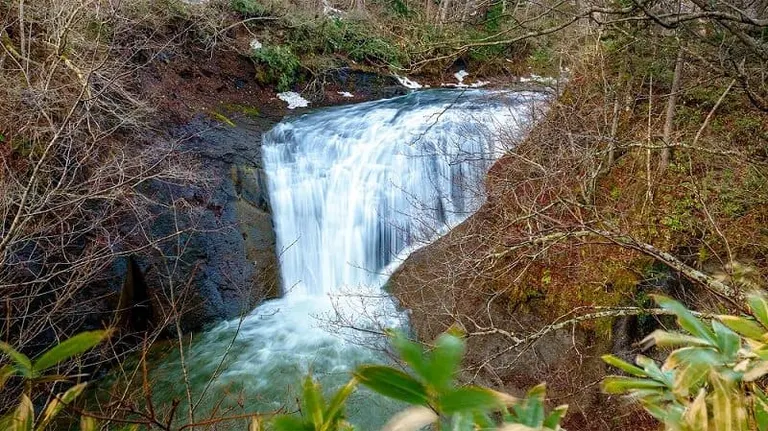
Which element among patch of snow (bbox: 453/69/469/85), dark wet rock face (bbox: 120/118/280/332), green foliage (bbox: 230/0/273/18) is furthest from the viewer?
patch of snow (bbox: 453/69/469/85)

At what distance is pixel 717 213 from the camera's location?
15.6ft

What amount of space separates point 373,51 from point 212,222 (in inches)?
360

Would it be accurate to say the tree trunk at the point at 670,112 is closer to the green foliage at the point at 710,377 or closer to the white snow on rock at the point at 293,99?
the green foliage at the point at 710,377

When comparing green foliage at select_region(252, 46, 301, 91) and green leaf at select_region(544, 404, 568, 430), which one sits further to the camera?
green foliage at select_region(252, 46, 301, 91)

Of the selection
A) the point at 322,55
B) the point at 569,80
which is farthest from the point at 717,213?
the point at 322,55

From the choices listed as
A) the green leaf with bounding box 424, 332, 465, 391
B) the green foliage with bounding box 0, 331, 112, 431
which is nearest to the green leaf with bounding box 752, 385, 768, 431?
the green leaf with bounding box 424, 332, 465, 391

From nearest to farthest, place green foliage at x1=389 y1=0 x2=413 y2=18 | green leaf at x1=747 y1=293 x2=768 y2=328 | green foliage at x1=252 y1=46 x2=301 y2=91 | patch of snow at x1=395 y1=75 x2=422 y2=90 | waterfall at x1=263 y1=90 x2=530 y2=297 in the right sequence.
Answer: green leaf at x1=747 y1=293 x2=768 y2=328 < waterfall at x1=263 y1=90 x2=530 y2=297 < green foliage at x1=252 y1=46 x2=301 y2=91 < patch of snow at x1=395 y1=75 x2=422 y2=90 < green foliage at x1=389 y1=0 x2=413 y2=18

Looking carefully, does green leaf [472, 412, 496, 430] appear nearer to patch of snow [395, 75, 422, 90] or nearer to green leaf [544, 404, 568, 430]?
green leaf [544, 404, 568, 430]

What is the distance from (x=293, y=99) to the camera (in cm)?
1179

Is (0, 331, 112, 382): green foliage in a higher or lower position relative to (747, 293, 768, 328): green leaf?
higher

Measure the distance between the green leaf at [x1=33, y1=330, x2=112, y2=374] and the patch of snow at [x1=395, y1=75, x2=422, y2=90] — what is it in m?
14.1

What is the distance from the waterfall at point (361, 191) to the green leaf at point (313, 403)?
7.03 metres

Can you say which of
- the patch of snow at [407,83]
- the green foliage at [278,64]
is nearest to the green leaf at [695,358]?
the green foliage at [278,64]

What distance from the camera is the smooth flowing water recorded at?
6496 millimetres
